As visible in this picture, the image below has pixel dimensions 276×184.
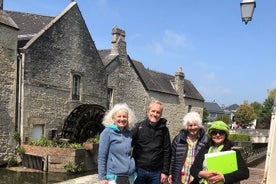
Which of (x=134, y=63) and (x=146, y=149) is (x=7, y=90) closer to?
(x=146, y=149)

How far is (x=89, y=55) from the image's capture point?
17.2m

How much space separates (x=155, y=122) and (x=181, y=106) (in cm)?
2284

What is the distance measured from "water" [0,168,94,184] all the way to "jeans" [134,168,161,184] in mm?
8577

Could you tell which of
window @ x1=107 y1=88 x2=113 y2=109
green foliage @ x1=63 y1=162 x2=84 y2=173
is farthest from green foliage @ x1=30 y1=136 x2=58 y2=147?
window @ x1=107 y1=88 x2=113 y2=109

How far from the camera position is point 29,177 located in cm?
1196

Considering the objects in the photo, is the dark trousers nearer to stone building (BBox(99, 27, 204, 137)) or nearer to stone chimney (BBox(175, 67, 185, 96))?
stone building (BBox(99, 27, 204, 137))

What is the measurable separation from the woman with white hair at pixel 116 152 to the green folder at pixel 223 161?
97cm

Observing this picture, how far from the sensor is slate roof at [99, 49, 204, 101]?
21.9 metres

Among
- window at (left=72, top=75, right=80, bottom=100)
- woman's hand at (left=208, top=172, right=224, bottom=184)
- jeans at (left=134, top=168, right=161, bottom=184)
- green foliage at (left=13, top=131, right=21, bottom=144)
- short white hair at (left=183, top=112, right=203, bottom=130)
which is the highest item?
window at (left=72, top=75, right=80, bottom=100)

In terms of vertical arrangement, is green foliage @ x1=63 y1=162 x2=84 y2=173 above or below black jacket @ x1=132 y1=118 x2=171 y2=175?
below

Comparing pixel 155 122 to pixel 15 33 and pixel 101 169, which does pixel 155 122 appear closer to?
pixel 101 169

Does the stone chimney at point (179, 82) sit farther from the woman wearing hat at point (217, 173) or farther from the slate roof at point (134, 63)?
the woman wearing hat at point (217, 173)

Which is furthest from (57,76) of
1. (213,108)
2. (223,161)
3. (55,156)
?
(213,108)

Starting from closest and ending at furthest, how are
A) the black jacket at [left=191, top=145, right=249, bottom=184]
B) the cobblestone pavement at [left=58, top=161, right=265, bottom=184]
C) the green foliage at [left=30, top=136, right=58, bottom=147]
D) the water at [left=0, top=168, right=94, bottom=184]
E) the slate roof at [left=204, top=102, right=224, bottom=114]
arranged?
the black jacket at [left=191, top=145, right=249, bottom=184], the cobblestone pavement at [left=58, top=161, right=265, bottom=184], the water at [left=0, top=168, right=94, bottom=184], the green foliage at [left=30, top=136, right=58, bottom=147], the slate roof at [left=204, top=102, right=224, bottom=114]
